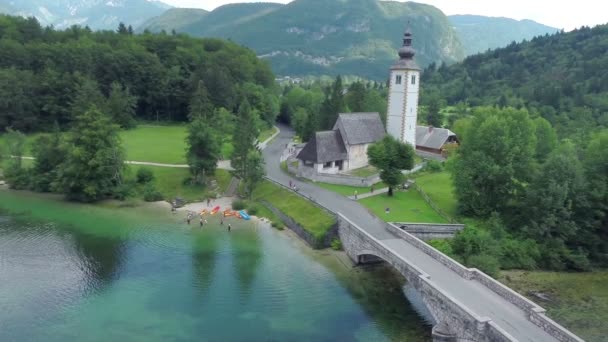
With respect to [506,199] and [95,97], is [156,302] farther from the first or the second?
[95,97]

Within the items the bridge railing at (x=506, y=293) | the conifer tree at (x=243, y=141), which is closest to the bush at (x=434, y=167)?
the conifer tree at (x=243, y=141)

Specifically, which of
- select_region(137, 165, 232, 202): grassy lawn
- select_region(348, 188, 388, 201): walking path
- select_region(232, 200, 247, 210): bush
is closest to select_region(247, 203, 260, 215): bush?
select_region(232, 200, 247, 210): bush

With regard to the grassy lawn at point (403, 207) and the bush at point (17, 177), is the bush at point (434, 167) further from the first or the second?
the bush at point (17, 177)

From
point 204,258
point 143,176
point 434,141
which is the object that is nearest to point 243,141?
point 143,176

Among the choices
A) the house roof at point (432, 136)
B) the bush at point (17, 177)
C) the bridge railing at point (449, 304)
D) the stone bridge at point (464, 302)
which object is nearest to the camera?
the bridge railing at point (449, 304)

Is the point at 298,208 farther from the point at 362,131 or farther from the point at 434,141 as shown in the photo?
the point at 434,141

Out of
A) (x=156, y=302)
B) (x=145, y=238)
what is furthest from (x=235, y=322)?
(x=145, y=238)
